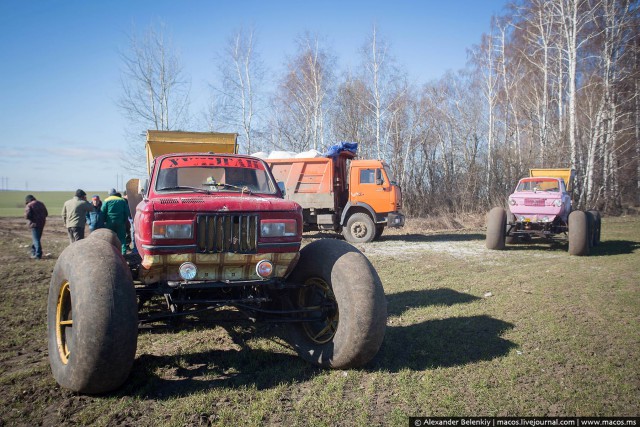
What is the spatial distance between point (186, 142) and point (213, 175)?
379 cm

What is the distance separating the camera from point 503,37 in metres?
26.4

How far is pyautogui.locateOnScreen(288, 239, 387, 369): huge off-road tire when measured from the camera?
3701 millimetres

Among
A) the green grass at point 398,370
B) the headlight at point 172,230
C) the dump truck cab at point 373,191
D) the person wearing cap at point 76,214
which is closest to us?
the green grass at point 398,370

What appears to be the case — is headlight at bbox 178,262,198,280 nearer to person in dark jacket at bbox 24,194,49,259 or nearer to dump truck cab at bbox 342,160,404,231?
person in dark jacket at bbox 24,194,49,259

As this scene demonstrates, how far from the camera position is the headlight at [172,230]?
144 inches

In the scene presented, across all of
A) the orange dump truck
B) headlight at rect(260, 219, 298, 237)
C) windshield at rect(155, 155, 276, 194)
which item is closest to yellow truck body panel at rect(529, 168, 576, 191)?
the orange dump truck

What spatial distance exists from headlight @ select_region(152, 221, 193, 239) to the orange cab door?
1107cm

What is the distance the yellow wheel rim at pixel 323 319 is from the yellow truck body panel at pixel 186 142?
4971 millimetres

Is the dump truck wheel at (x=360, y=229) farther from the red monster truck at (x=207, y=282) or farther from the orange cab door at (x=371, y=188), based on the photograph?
the red monster truck at (x=207, y=282)

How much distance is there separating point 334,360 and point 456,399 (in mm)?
1105

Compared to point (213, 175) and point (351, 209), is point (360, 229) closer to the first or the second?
point (351, 209)

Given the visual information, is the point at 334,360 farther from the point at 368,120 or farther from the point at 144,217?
the point at 368,120

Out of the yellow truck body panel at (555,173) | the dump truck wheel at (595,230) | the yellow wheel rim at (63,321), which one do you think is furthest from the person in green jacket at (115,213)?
the yellow truck body panel at (555,173)

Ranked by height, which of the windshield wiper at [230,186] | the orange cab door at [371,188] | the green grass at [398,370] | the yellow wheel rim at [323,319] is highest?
the orange cab door at [371,188]
